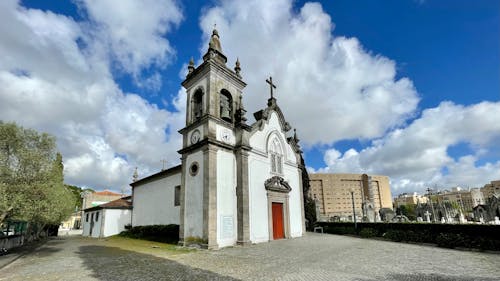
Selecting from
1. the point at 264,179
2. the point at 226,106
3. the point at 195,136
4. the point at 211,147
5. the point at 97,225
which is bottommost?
the point at 97,225

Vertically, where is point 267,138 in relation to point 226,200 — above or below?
above

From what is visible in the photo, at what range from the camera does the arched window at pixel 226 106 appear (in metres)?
15.8

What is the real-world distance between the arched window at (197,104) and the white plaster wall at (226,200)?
3.19 m

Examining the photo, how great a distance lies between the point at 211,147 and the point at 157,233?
29.9ft

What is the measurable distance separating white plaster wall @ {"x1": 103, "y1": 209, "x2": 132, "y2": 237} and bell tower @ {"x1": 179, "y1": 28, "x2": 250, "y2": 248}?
13.3 meters

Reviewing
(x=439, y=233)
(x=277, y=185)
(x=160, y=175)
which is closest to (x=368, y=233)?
(x=439, y=233)

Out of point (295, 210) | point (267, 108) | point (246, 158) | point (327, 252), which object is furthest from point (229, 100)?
point (327, 252)

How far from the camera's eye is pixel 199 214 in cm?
1312

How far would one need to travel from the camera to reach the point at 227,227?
1338cm

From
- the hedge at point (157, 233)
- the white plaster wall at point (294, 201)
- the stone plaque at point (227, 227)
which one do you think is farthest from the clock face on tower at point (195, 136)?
the white plaster wall at point (294, 201)

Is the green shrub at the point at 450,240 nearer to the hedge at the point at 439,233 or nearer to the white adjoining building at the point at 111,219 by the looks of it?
the hedge at the point at 439,233

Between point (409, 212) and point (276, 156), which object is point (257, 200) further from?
point (409, 212)

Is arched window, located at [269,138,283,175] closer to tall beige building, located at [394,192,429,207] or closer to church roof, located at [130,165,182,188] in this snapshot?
church roof, located at [130,165,182,188]

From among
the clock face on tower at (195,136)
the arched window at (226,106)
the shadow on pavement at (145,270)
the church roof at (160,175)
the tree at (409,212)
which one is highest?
the arched window at (226,106)
